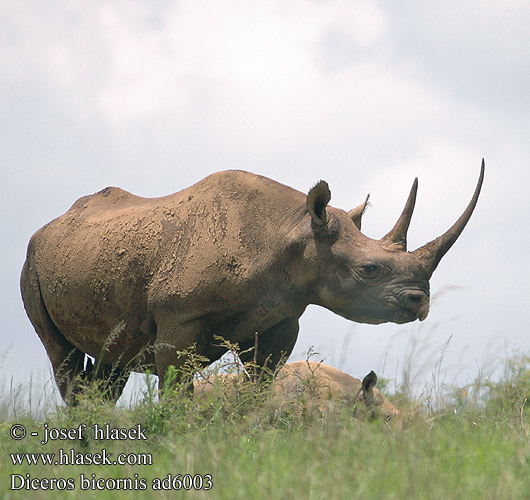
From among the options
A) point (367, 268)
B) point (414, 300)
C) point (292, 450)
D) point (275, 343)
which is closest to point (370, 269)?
point (367, 268)

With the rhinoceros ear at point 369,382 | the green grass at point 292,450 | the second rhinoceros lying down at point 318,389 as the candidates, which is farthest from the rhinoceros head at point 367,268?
the rhinoceros ear at point 369,382

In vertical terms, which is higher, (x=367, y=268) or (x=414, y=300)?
(x=367, y=268)

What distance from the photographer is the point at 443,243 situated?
737 cm

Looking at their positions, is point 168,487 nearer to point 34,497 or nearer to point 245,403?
point 34,497

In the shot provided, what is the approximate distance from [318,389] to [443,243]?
1666 mm

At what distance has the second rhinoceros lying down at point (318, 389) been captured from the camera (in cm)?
673

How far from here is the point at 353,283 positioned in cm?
727

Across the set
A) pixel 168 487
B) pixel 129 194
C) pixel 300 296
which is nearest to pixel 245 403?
pixel 300 296

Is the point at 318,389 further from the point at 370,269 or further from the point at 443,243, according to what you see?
the point at 443,243

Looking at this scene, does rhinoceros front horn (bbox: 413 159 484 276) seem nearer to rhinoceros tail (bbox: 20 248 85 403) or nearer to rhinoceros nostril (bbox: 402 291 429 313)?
rhinoceros nostril (bbox: 402 291 429 313)

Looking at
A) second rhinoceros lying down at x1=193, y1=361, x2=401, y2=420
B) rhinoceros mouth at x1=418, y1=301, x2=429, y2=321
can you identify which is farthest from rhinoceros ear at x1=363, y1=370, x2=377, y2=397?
rhinoceros mouth at x1=418, y1=301, x2=429, y2=321

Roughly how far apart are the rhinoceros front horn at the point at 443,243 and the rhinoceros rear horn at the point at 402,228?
19 centimetres

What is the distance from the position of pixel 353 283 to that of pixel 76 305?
2909 millimetres

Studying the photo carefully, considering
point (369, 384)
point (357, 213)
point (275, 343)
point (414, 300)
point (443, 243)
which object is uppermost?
point (357, 213)
